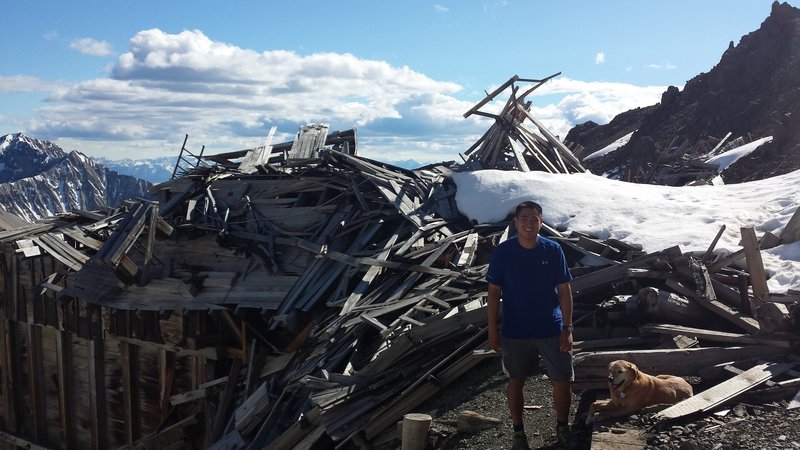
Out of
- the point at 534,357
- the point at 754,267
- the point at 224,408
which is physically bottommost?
the point at 224,408

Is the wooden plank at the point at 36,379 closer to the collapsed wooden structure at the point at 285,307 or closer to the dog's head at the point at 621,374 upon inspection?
the collapsed wooden structure at the point at 285,307

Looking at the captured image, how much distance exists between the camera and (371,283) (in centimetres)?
998

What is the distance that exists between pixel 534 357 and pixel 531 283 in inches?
23.2

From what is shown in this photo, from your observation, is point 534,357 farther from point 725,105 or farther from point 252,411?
point 725,105

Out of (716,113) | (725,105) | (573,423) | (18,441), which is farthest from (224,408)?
(725,105)

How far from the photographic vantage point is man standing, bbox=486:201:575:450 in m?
5.21

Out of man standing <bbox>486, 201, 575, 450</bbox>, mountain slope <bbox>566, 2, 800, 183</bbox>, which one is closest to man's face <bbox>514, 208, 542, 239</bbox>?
man standing <bbox>486, 201, 575, 450</bbox>

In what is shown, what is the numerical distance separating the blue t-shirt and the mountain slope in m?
19.4

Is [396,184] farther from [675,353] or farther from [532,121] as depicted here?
[675,353]

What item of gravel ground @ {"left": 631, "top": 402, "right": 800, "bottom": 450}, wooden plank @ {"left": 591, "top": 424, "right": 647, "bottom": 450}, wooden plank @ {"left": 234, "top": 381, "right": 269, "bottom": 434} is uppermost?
gravel ground @ {"left": 631, "top": 402, "right": 800, "bottom": 450}

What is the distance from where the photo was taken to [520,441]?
5402 millimetres

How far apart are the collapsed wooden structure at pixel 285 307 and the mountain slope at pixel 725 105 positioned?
47.7ft

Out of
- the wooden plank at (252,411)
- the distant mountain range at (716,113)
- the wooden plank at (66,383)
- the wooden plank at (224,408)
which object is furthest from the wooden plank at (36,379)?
the distant mountain range at (716,113)

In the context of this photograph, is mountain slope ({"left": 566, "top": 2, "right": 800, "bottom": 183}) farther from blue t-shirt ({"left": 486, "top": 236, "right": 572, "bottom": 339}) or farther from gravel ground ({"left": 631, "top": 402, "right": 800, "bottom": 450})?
blue t-shirt ({"left": 486, "top": 236, "right": 572, "bottom": 339})
